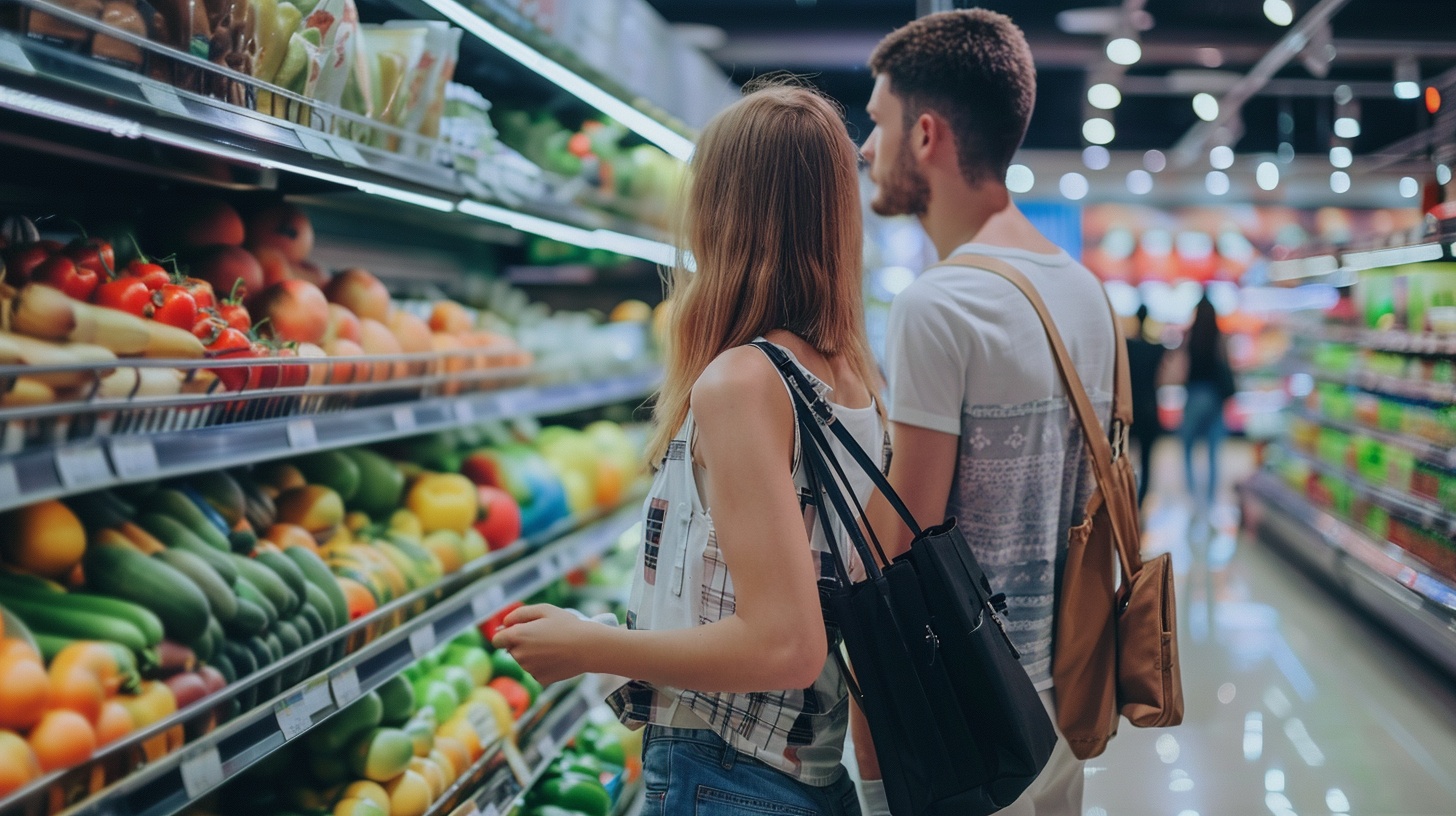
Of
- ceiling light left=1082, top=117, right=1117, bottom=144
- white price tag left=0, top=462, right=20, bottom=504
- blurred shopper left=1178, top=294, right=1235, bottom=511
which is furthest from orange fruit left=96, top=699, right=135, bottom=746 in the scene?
ceiling light left=1082, top=117, right=1117, bottom=144

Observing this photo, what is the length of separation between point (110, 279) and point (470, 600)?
0.96 meters

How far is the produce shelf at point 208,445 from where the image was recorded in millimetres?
1062

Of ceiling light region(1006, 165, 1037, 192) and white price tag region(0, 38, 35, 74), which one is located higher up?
ceiling light region(1006, 165, 1037, 192)

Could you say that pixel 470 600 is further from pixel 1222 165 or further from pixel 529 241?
pixel 1222 165

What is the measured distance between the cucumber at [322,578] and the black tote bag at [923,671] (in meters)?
0.91

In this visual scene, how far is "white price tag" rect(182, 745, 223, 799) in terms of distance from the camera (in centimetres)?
122

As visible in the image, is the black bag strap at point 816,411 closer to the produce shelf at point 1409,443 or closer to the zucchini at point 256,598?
the zucchini at point 256,598

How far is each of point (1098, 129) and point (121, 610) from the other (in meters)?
11.3

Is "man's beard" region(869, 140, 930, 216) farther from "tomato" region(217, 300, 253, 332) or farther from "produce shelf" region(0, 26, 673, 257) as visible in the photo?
"tomato" region(217, 300, 253, 332)

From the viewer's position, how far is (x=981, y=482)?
1.56 meters

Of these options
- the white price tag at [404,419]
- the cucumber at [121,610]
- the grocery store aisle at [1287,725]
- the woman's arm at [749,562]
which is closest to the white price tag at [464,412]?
the white price tag at [404,419]

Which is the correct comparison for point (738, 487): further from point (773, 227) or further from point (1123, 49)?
point (1123, 49)

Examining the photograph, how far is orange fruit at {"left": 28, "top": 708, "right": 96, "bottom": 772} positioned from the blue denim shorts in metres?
0.60

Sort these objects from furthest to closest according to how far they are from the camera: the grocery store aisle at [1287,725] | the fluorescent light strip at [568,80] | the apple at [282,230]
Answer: the grocery store aisle at [1287,725]
the fluorescent light strip at [568,80]
the apple at [282,230]
